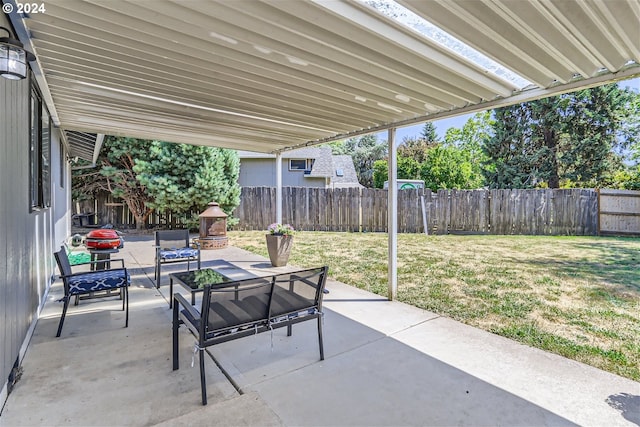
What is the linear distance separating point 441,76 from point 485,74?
40 cm

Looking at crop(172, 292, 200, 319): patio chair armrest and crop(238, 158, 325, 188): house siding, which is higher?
crop(238, 158, 325, 188): house siding

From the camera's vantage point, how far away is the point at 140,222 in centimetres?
1295

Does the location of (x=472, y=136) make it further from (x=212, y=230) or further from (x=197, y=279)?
(x=197, y=279)

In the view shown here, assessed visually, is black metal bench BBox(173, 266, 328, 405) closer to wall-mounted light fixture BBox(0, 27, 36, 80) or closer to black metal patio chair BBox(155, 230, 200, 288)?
wall-mounted light fixture BBox(0, 27, 36, 80)

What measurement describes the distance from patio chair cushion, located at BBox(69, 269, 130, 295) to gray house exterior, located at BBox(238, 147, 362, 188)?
1462cm

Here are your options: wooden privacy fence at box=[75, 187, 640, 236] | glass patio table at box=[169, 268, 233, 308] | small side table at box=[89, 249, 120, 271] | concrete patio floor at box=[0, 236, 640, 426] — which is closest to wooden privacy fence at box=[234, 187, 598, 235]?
wooden privacy fence at box=[75, 187, 640, 236]

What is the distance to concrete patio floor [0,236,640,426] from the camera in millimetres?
2125

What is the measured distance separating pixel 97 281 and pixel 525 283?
6178 mm

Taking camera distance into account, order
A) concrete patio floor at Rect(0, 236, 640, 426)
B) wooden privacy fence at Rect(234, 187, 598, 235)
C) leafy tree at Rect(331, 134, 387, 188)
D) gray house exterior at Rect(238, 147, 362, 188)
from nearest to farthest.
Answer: concrete patio floor at Rect(0, 236, 640, 426)
wooden privacy fence at Rect(234, 187, 598, 235)
gray house exterior at Rect(238, 147, 362, 188)
leafy tree at Rect(331, 134, 387, 188)

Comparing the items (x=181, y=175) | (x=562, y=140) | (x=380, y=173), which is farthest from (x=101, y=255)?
(x=380, y=173)

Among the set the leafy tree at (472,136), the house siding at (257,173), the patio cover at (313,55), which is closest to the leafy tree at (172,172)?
the house siding at (257,173)

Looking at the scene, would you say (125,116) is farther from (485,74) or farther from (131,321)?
(485,74)

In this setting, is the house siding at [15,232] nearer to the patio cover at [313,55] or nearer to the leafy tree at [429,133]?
the patio cover at [313,55]

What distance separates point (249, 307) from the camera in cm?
256
